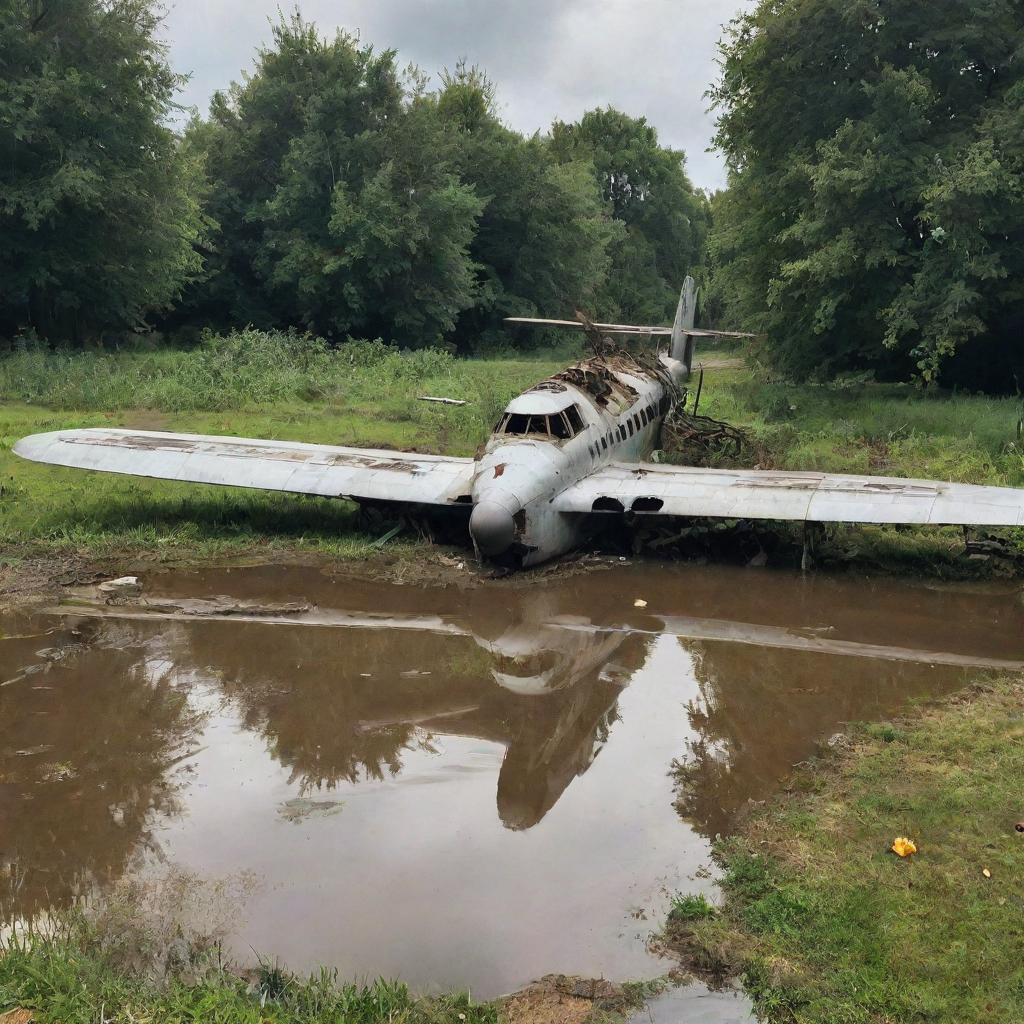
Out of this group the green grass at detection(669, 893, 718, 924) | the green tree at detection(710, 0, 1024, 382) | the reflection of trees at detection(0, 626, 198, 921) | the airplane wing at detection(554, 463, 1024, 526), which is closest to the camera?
the green grass at detection(669, 893, 718, 924)

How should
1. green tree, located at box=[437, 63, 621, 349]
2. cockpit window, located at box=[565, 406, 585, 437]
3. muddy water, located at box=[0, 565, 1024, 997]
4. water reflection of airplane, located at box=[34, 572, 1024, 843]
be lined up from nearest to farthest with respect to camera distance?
muddy water, located at box=[0, 565, 1024, 997]
water reflection of airplane, located at box=[34, 572, 1024, 843]
cockpit window, located at box=[565, 406, 585, 437]
green tree, located at box=[437, 63, 621, 349]

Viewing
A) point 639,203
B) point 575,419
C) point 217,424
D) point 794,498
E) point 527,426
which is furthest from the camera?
point 639,203

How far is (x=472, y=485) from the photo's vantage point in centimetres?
1430

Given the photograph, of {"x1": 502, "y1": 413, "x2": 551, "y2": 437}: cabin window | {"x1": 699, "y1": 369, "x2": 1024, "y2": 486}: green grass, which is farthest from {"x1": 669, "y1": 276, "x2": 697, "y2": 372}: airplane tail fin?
{"x1": 502, "y1": 413, "x2": 551, "y2": 437}: cabin window

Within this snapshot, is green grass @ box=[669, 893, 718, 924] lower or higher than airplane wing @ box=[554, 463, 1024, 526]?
lower

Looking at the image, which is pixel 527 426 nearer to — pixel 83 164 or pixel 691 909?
pixel 691 909

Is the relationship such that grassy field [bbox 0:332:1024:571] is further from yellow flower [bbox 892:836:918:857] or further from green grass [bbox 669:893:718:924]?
green grass [bbox 669:893:718:924]

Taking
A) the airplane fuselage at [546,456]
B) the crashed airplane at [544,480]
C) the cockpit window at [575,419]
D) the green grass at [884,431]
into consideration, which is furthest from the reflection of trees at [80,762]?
the green grass at [884,431]

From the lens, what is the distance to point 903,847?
6750 mm

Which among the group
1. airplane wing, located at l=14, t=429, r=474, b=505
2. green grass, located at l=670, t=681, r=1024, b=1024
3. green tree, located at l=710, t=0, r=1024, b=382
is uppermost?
green tree, located at l=710, t=0, r=1024, b=382

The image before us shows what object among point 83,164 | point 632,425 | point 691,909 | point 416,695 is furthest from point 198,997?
point 83,164

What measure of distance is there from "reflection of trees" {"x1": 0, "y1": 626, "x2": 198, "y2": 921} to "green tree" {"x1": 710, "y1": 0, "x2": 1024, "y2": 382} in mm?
19841

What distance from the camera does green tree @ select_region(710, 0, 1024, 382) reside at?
2228cm

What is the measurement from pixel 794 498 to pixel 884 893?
8422 millimetres
